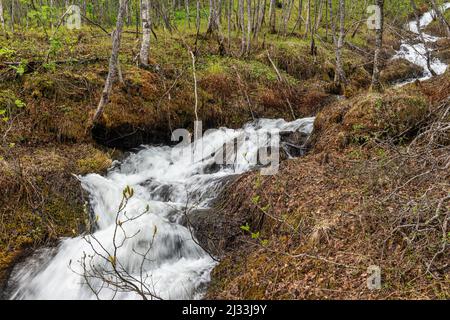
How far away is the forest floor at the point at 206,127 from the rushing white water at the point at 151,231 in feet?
1.13

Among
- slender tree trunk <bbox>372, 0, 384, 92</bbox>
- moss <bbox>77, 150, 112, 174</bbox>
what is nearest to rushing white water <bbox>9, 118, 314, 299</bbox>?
moss <bbox>77, 150, 112, 174</bbox>

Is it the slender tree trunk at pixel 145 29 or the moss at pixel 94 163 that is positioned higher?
the slender tree trunk at pixel 145 29

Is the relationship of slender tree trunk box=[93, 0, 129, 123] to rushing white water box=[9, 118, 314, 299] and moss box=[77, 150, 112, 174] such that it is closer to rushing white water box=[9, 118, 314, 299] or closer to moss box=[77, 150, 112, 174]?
moss box=[77, 150, 112, 174]

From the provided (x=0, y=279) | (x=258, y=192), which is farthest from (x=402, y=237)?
(x=0, y=279)

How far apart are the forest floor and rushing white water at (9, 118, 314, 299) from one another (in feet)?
1.13

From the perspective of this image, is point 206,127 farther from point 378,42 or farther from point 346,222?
point 346,222

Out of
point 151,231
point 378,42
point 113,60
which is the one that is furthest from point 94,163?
point 378,42

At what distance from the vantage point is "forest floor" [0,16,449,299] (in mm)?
4875

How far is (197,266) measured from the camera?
5.96 meters

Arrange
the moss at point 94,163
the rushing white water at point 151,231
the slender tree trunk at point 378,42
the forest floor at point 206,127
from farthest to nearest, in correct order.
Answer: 1. the slender tree trunk at point 378,42
2. the moss at point 94,163
3. the rushing white water at point 151,231
4. the forest floor at point 206,127

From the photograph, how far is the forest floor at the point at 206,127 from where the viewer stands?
488 centimetres

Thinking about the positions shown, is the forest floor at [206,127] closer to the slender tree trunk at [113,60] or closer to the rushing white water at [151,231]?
the rushing white water at [151,231]

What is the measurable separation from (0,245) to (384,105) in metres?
7.60

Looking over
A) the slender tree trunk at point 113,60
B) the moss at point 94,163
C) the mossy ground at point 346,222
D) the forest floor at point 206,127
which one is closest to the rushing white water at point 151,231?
the moss at point 94,163
